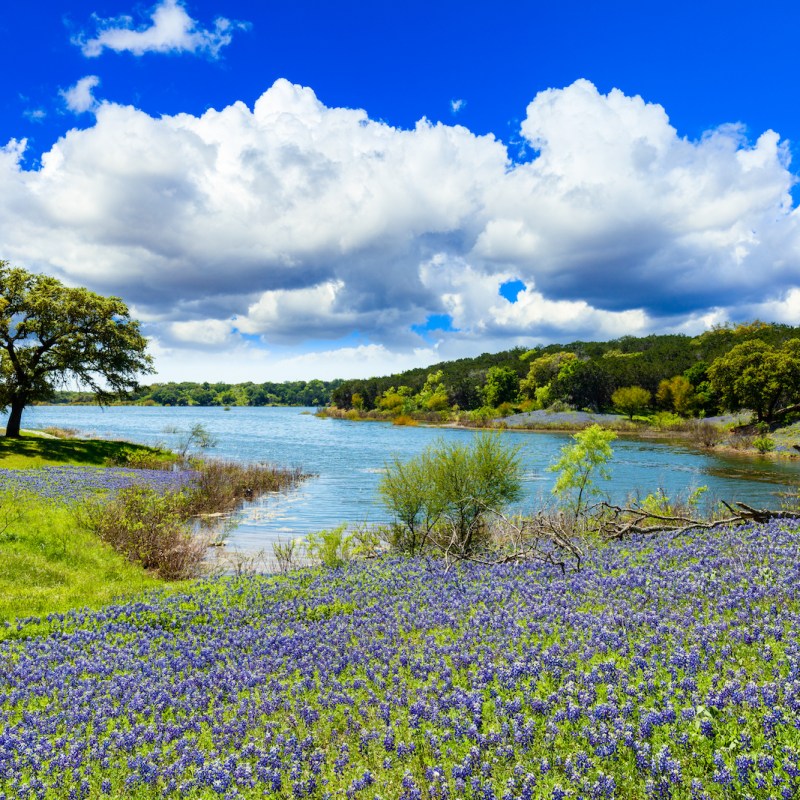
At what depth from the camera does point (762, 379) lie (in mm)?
75562

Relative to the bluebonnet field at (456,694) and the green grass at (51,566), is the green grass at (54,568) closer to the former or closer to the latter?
the green grass at (51,566)

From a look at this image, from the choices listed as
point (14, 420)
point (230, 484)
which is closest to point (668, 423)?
point (230, 484)

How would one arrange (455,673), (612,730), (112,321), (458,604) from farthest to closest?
(112,321), (458,604), (455,673), (612,730)

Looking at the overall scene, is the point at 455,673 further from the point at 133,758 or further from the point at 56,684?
the point at 56,684

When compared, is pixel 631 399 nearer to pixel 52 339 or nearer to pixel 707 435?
pixel 707 435

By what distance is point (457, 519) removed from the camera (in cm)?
1880

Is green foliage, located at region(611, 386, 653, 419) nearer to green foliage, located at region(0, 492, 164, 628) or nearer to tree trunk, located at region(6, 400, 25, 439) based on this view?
tree trunk, located at region(6, 400, 25, 439)

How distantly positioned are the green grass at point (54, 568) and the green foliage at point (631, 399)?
10541 centimetres

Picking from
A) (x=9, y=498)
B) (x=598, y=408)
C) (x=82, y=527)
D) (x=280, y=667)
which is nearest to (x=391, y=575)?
(x=280, y=667)

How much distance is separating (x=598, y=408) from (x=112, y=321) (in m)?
103

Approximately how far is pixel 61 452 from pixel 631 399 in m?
96.9

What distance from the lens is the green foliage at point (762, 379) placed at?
73438mm

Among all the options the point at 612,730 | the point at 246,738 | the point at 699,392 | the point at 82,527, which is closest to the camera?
the point at 612,730

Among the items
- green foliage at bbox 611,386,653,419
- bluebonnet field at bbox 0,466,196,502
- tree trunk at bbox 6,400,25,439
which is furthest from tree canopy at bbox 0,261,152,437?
green foliage at bbox 611,386,653,419
